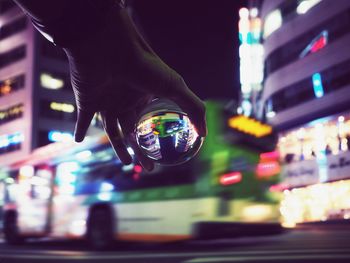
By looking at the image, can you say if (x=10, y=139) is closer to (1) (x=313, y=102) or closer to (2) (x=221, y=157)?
(1) (x=313, y=102)

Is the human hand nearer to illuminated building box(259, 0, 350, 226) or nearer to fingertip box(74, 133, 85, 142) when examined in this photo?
fingertip box(74, 133, 85, 142)

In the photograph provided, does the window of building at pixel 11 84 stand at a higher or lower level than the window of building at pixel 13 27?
lower

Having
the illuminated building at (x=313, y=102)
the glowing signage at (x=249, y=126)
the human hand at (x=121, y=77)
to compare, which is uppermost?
the illuminated building at (x=313, y=102)

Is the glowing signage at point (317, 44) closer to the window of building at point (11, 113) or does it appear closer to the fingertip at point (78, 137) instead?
the fingertip at point (78, 137)

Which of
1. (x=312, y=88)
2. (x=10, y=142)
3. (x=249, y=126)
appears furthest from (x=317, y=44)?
(x=10, y=142)

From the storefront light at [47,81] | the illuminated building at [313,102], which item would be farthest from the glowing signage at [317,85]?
the storefront light at [47,81]

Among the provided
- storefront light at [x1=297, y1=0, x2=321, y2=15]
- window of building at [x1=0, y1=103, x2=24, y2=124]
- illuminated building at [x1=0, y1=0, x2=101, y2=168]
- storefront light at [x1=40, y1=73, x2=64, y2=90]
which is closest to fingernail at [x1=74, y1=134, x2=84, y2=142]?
storefront light at [x1=297, y1=0, x2=321, y2=15]
